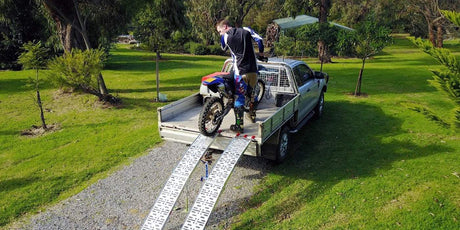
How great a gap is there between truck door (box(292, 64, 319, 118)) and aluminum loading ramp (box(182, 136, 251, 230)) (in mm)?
2847

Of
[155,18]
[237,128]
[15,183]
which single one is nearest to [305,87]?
[237,128]

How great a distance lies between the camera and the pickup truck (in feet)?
19.6

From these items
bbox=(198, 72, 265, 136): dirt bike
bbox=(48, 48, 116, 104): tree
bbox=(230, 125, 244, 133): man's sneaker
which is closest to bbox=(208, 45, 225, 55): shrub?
bbox=(48, 48, 116, 104): tree

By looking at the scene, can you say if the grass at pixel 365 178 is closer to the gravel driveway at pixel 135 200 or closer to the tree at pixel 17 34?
the gravel driveway at pixel 135 200

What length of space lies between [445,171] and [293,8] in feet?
71.3

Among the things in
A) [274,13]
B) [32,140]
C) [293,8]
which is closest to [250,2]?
[274,13]

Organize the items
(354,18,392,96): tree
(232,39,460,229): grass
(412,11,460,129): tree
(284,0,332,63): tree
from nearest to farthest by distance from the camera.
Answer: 1. (412,11,460,129): tree
2. (232,39,460,229): grass
3. (354,18,392,96): tree
4. (284,0,332,63): tree

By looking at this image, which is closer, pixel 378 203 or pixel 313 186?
pixel 378 203

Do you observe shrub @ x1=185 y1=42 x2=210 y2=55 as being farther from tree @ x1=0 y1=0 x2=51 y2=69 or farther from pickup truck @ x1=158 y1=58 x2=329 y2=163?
pickup truck @ x1=158 y1=58 x2=329 y2=163

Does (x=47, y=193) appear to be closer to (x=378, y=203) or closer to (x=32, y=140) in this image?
(x=32, y=140)

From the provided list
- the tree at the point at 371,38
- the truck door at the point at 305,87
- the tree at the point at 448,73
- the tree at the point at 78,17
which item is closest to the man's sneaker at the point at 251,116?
the truck door at the point at 305,87

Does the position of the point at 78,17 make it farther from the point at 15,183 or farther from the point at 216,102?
the point at 216,102

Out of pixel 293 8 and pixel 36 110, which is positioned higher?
pixel 293 8

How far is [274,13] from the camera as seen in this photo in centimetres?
4384
